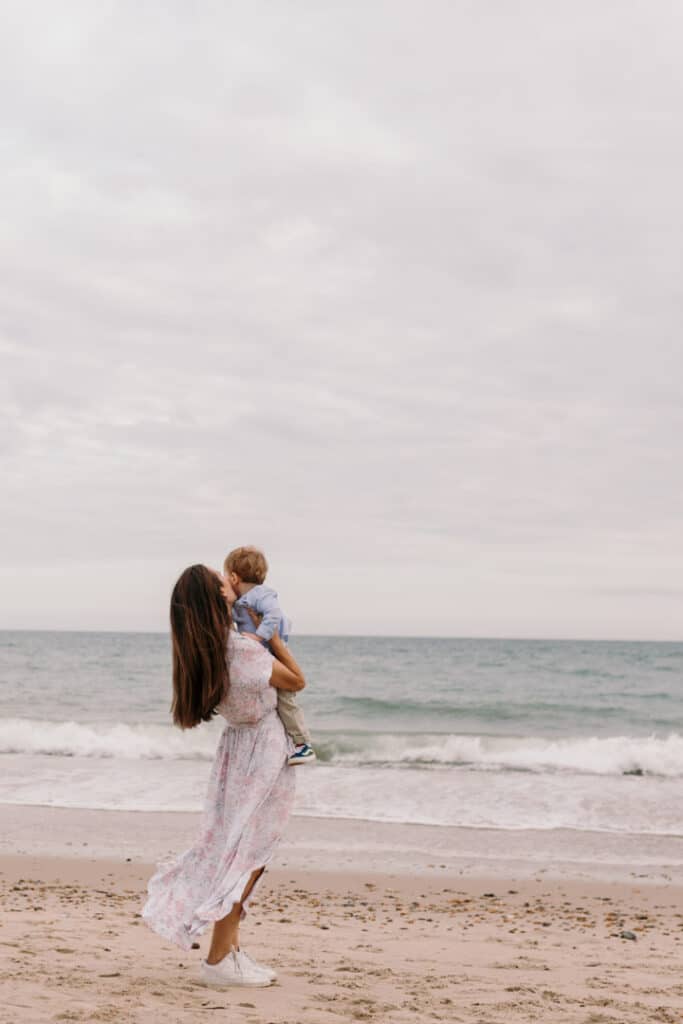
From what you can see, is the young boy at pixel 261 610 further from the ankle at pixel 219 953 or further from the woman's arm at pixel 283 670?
the ankle at pixel 219 953

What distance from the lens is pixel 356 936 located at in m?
6.83

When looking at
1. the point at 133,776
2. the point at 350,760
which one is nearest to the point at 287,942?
the point at 133,776

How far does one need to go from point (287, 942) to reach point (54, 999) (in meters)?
2.33

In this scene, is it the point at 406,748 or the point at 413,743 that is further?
the point at 413,743

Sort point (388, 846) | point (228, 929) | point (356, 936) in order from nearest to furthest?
1. point (228, 929)
2. point (356, 936)
3. point (388, 846)

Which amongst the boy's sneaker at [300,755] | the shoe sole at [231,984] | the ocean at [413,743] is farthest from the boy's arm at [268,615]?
the ocean at [413,743]

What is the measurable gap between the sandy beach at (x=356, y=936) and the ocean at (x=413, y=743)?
186 centimetres

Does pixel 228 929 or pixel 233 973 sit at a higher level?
pixel 228 929

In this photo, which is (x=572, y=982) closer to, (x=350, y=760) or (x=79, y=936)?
(x=79, y=936)

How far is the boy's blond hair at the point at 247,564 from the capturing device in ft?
15.6

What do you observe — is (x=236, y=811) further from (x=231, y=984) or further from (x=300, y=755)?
(x=231, y=984)

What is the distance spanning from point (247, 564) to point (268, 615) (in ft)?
0.93

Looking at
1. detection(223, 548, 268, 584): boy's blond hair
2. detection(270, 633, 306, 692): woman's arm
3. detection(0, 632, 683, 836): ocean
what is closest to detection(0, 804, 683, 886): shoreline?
detection(0, 632, 683, 836): ocean

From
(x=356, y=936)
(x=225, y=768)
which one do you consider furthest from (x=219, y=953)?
(x=356, y=936)
